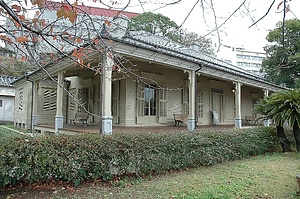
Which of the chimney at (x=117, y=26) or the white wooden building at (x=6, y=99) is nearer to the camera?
the chimney at (x=117, y=26)

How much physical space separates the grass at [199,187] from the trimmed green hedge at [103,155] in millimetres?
220

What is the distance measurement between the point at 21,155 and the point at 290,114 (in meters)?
8.02

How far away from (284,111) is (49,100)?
12.3m

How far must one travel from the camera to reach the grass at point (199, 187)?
435cm

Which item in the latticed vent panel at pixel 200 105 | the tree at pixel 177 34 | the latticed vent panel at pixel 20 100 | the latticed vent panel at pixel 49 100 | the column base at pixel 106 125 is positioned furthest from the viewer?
the latticed vent panel at pixel 20 100

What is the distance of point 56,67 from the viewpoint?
1055 cm

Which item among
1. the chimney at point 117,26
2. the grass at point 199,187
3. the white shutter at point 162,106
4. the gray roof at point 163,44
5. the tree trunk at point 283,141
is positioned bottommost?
the grass at point 199,187

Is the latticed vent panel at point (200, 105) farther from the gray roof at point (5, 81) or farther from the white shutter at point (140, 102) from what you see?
the gray roof at point (5, 81)

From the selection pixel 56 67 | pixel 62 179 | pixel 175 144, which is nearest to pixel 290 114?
pixel 175 144

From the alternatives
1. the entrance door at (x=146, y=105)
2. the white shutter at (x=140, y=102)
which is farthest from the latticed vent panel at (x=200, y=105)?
the white shutter at (x=140, y=102)

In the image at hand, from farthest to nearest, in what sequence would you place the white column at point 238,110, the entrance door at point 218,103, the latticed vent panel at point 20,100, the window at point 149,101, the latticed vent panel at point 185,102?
the latticed vent panel at point 20,100 < the entrance door at point 218,103 < the latticed vent panel at point 185,102 < the white column at point 238,110 < the window at point 149,101

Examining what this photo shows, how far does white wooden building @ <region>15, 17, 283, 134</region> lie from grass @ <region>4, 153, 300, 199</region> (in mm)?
2577

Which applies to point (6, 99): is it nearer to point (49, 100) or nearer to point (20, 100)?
point (20, 100)

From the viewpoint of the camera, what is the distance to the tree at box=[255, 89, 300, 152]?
8398 mm
